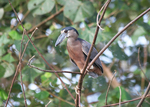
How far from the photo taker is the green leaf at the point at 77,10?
116 inches

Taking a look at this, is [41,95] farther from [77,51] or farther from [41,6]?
[41,6]

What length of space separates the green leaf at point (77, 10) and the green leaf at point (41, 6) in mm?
233

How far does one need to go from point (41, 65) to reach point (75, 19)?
2.78 feet

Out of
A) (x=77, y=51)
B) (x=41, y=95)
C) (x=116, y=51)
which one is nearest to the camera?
(x=77, y=51)

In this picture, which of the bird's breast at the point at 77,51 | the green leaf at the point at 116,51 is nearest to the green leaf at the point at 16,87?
the bird's breast at the point at 77,51

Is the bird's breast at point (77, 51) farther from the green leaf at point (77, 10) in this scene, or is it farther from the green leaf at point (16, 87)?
the green leaf at point (16, 87)

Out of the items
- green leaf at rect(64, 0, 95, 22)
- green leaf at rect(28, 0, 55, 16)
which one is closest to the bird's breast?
green leaf at rect(64, 0, 95, 22)

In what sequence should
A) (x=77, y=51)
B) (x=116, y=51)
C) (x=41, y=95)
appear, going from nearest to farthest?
(x=77, y=51) → (x=41, y=95) → (x=116, y=51)

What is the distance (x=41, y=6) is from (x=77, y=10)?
550 millimetres

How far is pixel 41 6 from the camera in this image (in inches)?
119

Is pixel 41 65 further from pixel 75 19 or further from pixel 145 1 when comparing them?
pixel 145 1

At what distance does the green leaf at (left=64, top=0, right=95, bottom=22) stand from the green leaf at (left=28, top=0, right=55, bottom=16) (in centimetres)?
23

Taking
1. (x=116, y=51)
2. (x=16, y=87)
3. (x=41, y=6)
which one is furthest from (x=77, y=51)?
(x=16, y=87)

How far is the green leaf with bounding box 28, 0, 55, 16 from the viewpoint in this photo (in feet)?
9.70
